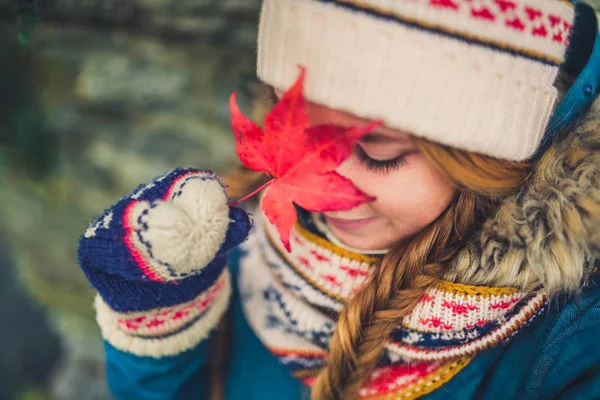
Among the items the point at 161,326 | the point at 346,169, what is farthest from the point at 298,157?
the point at 161,326

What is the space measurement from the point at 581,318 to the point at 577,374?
0.30 ft

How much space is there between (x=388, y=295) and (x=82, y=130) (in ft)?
5.07

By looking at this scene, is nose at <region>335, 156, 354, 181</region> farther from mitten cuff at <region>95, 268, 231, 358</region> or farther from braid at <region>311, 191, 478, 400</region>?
mitten cuff at <region>95, 268, 231, 358</region>

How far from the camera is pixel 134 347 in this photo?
1.01 metres

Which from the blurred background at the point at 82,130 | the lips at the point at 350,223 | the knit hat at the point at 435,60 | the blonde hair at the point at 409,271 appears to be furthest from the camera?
the blurred background at the point at 82,130

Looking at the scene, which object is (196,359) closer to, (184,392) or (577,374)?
(184,392)

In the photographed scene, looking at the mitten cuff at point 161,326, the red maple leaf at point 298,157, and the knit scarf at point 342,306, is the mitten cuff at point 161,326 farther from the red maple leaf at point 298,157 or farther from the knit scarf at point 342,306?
the red maple leaf at point 298,157

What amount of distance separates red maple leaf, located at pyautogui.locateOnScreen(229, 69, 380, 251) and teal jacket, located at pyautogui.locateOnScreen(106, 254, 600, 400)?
0.40 meters

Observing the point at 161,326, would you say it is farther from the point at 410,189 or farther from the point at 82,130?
the point at 82,130

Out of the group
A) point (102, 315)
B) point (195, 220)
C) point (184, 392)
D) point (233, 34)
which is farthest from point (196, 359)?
point (233, 34)

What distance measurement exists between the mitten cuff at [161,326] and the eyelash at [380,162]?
443 mm

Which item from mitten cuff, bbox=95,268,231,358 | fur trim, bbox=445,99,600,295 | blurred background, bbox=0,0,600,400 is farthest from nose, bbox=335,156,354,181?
blurred background, bbox=0,0,600,400

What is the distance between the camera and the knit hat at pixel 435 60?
719 mm

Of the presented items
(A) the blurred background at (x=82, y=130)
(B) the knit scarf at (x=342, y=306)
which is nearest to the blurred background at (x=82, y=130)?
(A) the blurred background at (x=82, y=130)
